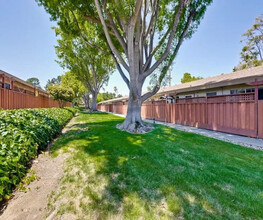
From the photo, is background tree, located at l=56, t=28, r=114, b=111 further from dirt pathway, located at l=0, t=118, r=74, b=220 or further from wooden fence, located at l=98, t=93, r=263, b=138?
dirt pathway, located at l=0, t=118, r=74, b=220

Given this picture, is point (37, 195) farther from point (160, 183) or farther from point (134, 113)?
point (134, 113)

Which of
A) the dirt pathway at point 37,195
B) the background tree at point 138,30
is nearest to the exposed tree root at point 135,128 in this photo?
the background tree at point 138,30

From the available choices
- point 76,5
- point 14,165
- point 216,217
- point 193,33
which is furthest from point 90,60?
point 216,217

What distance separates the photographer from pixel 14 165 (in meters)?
2.86

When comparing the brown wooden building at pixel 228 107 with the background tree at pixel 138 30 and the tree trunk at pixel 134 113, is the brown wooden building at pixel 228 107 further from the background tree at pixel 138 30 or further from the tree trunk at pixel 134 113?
the tree trunk at pixel 134 113

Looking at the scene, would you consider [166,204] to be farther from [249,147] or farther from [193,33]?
[193,33]

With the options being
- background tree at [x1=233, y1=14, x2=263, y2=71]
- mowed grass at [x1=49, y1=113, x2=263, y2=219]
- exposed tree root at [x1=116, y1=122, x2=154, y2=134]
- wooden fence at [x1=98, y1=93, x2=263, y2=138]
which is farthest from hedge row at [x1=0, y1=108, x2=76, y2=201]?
background tree at [x1=233, y1=14, x2=263, y2=71]

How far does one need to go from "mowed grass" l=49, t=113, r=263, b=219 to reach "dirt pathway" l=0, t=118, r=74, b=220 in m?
0.18

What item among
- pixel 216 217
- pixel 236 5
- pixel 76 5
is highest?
pixel 236 5

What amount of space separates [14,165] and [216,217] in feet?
11.4

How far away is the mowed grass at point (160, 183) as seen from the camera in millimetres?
2314

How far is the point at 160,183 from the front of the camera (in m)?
3.02

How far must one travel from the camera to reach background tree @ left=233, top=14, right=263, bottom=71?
19556 millimetres

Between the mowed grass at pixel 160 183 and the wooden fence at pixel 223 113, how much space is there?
243cm
